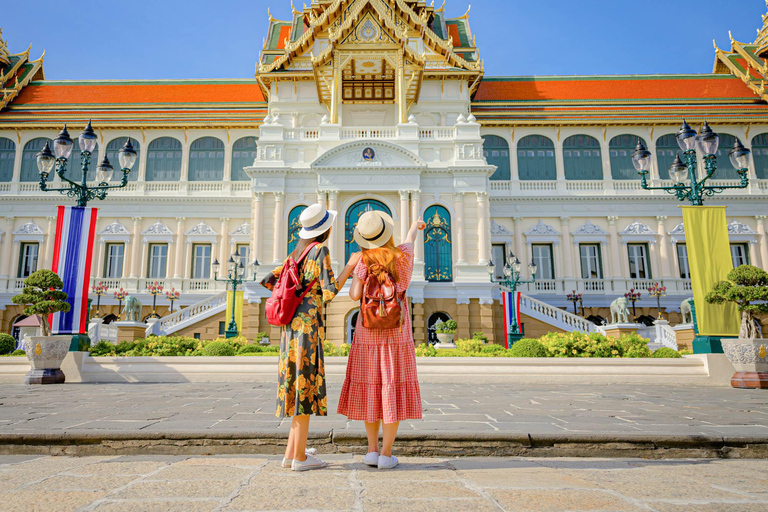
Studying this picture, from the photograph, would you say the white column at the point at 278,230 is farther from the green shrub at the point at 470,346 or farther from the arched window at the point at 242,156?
the green shrub at the point at 470,346

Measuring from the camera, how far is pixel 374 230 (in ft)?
12.2

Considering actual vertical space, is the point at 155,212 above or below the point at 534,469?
above

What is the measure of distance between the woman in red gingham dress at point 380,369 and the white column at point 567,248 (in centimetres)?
2211

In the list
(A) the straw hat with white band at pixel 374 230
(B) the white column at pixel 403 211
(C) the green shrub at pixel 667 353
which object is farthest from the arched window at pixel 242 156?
(A) the straw hat with white band at pixel 374 230

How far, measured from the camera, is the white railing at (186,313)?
734 inches

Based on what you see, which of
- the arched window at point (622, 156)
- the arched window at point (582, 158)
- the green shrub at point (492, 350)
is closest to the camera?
the green shrub at point (492, 350)

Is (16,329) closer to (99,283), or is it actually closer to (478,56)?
(99,283)

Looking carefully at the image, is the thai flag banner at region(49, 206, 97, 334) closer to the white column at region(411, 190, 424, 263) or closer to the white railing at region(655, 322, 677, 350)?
the white column at region(411, 190, 424, 263)

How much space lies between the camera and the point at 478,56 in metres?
25.4

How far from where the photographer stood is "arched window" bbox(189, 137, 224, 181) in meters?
26.2

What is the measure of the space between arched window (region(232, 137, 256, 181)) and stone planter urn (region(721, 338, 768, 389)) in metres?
21.8

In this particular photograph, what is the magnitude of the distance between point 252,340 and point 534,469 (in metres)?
16.7

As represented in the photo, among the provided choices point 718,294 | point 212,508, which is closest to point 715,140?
point 718,294

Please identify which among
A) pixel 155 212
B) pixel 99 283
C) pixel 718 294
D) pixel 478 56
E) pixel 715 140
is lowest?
pixel 718 294
